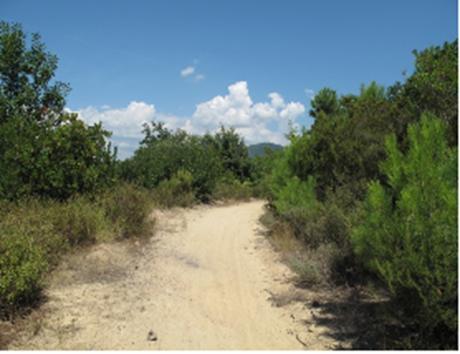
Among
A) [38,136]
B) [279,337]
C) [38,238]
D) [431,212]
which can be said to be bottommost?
[279,337]

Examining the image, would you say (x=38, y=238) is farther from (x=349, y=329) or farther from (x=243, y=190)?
(x=243, y=190)

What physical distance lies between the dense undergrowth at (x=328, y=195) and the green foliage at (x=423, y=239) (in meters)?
0.01

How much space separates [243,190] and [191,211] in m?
7.48

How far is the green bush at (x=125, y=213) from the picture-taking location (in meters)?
8.77

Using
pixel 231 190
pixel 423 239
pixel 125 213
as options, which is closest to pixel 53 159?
pixel 125 213

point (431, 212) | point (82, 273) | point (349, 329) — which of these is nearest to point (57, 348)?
point (82, 273)

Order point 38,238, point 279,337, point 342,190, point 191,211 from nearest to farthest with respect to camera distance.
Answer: point 279,337, point 38,238, point 342,190, point 191,211

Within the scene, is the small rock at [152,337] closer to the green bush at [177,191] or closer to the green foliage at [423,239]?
the green foliage at [423,239]

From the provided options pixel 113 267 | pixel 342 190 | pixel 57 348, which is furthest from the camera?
pixel 342 190

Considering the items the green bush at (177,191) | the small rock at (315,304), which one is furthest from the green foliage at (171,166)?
the small rock at (315,304)

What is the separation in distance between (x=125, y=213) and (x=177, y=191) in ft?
22.9

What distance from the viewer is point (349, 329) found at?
15.0ft

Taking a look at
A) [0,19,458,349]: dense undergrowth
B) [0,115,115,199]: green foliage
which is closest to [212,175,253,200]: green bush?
[0,19,458,349]: dense undergrowth

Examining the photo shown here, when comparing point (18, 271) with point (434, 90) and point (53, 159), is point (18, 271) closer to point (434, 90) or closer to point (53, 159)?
point (53, 159)
